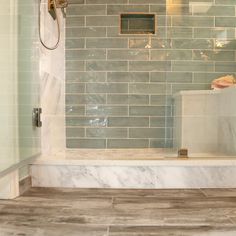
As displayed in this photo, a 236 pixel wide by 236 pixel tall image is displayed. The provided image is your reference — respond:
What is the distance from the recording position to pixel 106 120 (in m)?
2.73

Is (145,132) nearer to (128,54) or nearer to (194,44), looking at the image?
(128,54)

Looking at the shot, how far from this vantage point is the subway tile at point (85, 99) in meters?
2.73

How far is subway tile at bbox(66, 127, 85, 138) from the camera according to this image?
2707 millimetres

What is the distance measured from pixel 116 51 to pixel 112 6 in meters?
0.45

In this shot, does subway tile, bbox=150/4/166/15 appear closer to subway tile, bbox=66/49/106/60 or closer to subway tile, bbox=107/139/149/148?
subway tile, bbox=66/49/106/60

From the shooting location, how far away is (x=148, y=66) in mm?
2756

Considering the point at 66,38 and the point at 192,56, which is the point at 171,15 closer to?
the point at 192,56

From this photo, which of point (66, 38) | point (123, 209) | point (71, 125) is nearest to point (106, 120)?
point (71, 125)

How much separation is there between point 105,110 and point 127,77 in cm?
39

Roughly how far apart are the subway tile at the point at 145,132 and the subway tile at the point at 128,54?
2.30 feet

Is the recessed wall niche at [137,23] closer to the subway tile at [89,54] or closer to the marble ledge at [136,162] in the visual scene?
the subway tile at [89,54]

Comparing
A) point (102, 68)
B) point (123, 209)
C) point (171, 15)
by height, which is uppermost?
point (171, 15)

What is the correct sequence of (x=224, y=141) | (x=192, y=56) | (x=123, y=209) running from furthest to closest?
(x=192, y=56) → (x=224, y=141) → (x=123, y=209)

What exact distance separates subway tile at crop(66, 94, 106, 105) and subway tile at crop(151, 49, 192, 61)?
0.65m
